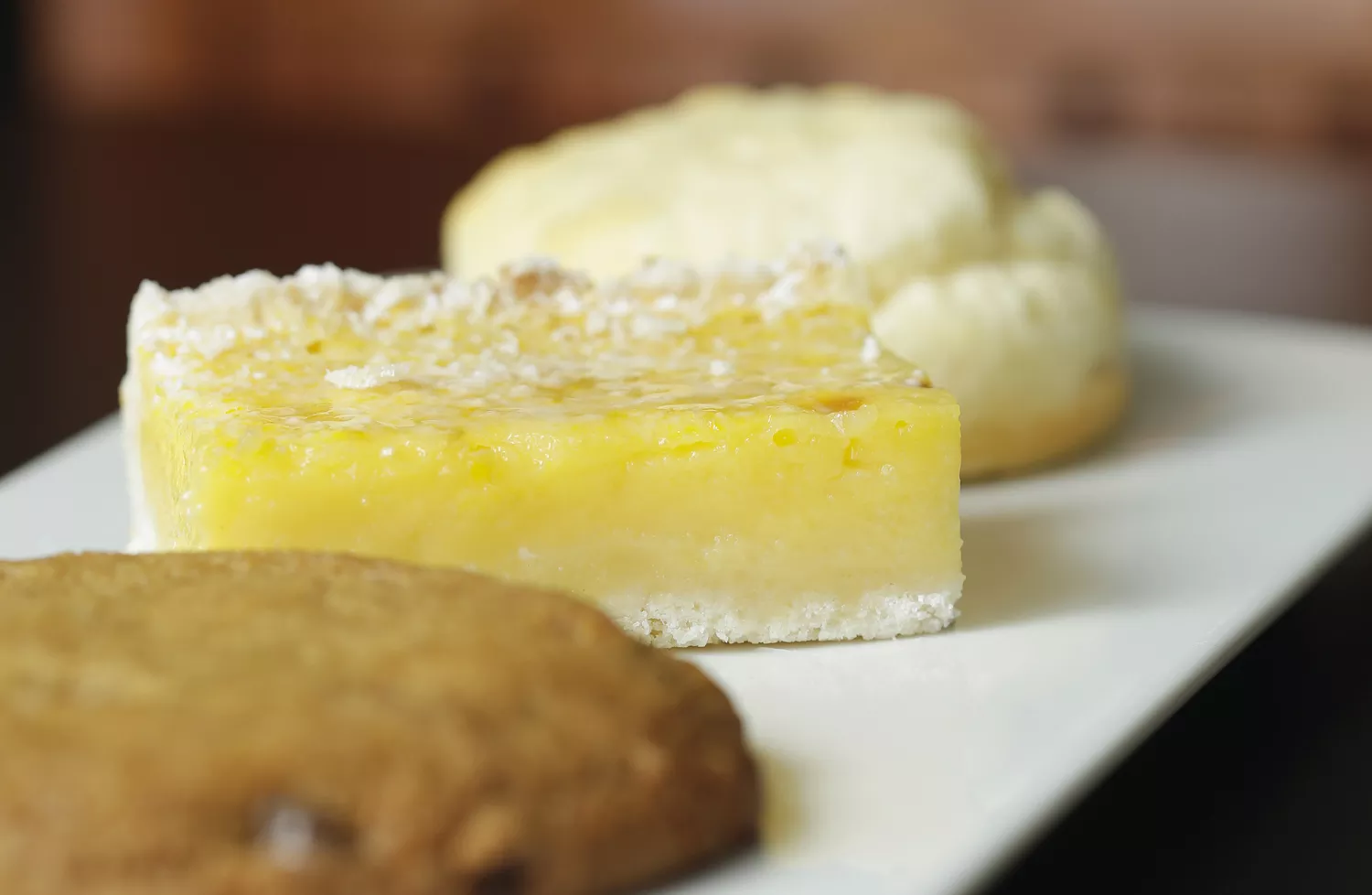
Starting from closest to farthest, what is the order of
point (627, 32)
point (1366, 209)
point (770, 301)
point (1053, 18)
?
point (770, 301) → point (1366, 209) → point (1053, 18) → point (627, 32)

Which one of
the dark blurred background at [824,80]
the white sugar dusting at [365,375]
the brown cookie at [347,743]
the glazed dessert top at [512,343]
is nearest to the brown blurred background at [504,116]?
the dark blurred background at [824,80]

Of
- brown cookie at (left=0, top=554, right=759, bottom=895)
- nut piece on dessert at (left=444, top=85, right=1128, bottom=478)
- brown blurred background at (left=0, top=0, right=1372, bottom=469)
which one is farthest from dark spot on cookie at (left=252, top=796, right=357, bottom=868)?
brown blurred background at (left=0, top=0, right=1372, bottom=469)

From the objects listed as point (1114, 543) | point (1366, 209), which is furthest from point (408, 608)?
point (1366, 209)

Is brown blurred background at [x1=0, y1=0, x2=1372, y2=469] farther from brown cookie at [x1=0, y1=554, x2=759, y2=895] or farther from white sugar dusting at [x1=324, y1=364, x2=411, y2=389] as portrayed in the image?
brown cookie at [x1=0, y1=554, x2=759, y2=895]

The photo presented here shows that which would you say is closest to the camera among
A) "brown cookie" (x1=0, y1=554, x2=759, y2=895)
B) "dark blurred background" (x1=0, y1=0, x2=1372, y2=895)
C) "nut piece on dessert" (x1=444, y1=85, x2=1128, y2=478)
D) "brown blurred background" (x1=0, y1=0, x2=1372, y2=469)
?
"brown cookie" (x1=0, y1=554, x2=759, y2=895)

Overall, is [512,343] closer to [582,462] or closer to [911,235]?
[582,462]

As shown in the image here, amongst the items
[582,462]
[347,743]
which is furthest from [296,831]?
[582,462]

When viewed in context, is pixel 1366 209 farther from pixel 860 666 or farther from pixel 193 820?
pixel 193 820
